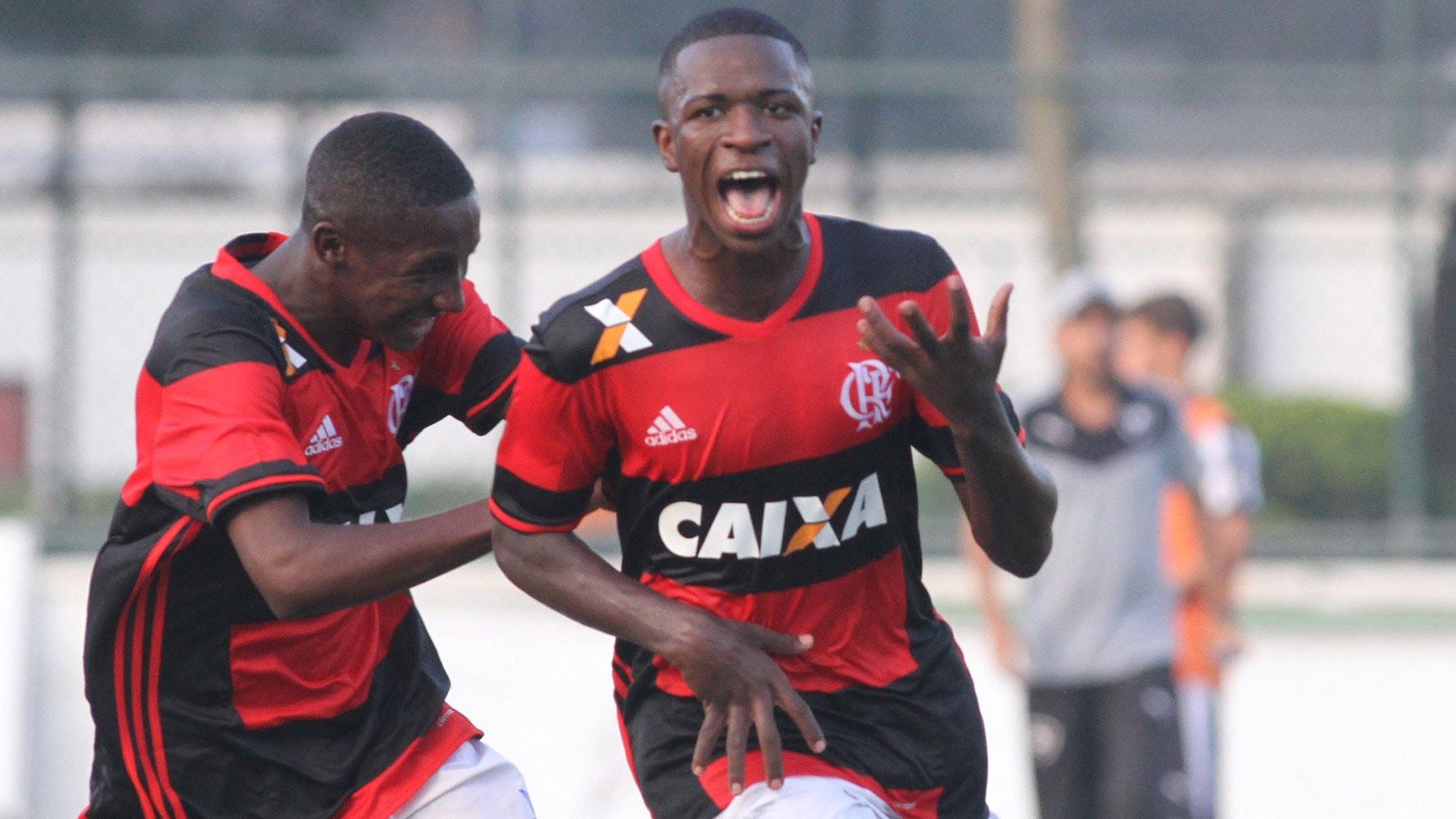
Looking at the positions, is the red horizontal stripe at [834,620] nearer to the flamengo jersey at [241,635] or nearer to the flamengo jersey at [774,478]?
the flamengo jersey at [774,478]

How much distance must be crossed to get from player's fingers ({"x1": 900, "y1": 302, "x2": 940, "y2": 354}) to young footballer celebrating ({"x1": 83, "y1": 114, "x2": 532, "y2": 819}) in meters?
0.83

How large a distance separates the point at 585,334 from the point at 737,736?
2.26ft

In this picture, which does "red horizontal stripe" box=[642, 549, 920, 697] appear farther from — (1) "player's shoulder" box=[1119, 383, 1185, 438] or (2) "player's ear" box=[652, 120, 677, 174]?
(1) "player's shoulder" box=[1119, 383, 1185, 438]

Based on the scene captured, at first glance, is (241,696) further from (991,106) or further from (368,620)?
(991,106)

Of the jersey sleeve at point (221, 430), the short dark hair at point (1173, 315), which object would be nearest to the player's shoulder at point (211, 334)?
the jersey sleeve at point (221, 430)

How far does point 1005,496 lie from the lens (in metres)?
3.31

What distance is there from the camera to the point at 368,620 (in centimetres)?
375

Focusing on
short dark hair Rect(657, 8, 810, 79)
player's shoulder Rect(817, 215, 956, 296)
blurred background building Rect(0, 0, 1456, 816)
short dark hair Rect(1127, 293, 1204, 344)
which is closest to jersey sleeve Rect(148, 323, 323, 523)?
short dark hair Rect(657, 8, 810, 79)

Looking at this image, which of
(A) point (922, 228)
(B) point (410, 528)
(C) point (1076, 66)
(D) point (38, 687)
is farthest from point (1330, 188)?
(B) point (410, 528)

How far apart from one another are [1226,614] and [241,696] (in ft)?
16.0

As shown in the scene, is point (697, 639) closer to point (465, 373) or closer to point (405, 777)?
point (405, 777)

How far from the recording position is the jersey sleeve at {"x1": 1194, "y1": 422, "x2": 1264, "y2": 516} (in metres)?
7.72

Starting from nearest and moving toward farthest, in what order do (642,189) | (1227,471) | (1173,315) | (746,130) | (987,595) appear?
(746,130) < (987,595) < (1227,471) < (1173,315) < (642,189)

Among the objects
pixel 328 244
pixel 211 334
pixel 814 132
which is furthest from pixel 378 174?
pixel 814 132
